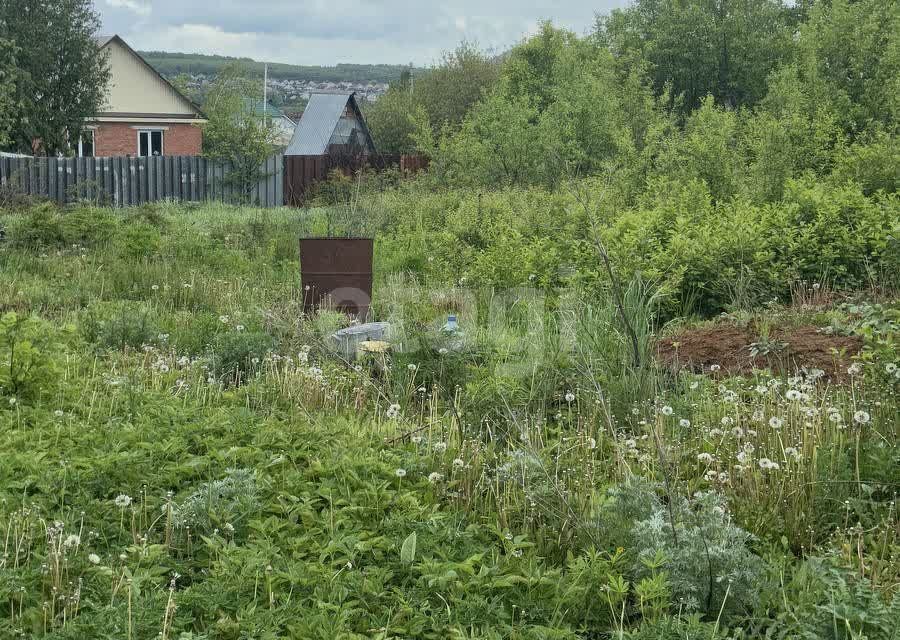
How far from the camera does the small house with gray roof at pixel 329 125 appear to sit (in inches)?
1774

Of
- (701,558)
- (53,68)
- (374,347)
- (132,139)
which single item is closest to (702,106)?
(374,347)

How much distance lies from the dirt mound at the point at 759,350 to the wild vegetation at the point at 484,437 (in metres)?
0.03

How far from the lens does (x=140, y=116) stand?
3734 centimetres

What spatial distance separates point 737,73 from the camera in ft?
118

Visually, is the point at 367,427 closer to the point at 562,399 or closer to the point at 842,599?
the point at 562,399

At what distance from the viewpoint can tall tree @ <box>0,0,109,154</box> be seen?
2739 cm

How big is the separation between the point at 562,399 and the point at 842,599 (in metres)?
2.88

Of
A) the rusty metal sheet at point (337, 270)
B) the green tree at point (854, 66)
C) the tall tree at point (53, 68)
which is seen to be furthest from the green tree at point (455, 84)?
the rusty metal sheet at point (337, 270)

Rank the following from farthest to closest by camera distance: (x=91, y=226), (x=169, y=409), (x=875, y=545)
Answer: (x=91, y=226) < (x=169, y=409) < (x=875, y=545)

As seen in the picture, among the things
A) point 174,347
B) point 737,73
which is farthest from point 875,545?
point 737,73

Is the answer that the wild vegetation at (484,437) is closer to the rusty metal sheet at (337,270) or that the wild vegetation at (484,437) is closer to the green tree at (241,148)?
the rusty metal sheet at (337,270)

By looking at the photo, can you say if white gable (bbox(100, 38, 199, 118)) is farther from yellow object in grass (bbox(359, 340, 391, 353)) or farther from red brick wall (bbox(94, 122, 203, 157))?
yellow object in grass (bbox(359, 340, 391, 353))

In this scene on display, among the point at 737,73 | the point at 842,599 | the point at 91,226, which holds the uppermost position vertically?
the point at 737,73

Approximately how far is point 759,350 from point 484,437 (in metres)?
2.16
